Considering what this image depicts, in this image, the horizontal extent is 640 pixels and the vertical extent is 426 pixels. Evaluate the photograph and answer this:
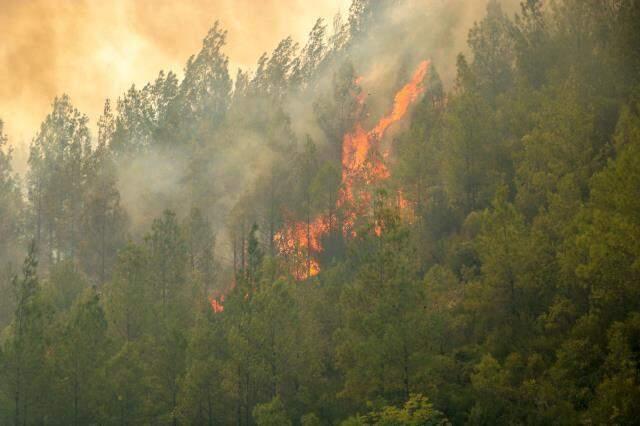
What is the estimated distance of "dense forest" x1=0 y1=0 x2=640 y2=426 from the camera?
2659cm

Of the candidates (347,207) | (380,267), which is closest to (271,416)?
(380,267)

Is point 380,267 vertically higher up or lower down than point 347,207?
lower down

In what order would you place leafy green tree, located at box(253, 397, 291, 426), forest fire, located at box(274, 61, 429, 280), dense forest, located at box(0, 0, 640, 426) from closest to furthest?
dense forest, located at box(0, 0, 640, 426) → leafy green tree, located at box(253, 397, 291, 426) → forest fire, located at box(274, 61, 429, 280)

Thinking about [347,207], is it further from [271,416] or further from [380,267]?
[271,416]

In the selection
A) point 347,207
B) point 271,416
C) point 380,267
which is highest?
point 347,207

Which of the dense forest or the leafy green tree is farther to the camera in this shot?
the leafy green tree

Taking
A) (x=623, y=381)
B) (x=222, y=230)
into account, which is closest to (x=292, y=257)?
(x=222, y=230)

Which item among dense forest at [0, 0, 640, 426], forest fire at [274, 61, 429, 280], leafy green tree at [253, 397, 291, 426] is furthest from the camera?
forest fire at [274, 61, 429, 280]

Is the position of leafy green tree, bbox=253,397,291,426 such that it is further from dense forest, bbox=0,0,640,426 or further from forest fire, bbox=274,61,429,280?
forest fire, bbox=274,61,429,280

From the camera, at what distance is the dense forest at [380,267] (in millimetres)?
26594

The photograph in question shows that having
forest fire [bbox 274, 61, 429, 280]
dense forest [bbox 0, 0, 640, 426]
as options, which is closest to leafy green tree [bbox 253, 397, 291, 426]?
dense forest [bbox 0, 0, 640, 426]

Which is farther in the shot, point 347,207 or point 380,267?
point 347,207

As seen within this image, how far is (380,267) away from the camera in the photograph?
30453 mm

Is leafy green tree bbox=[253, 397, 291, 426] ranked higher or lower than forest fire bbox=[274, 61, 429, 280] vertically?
lower
